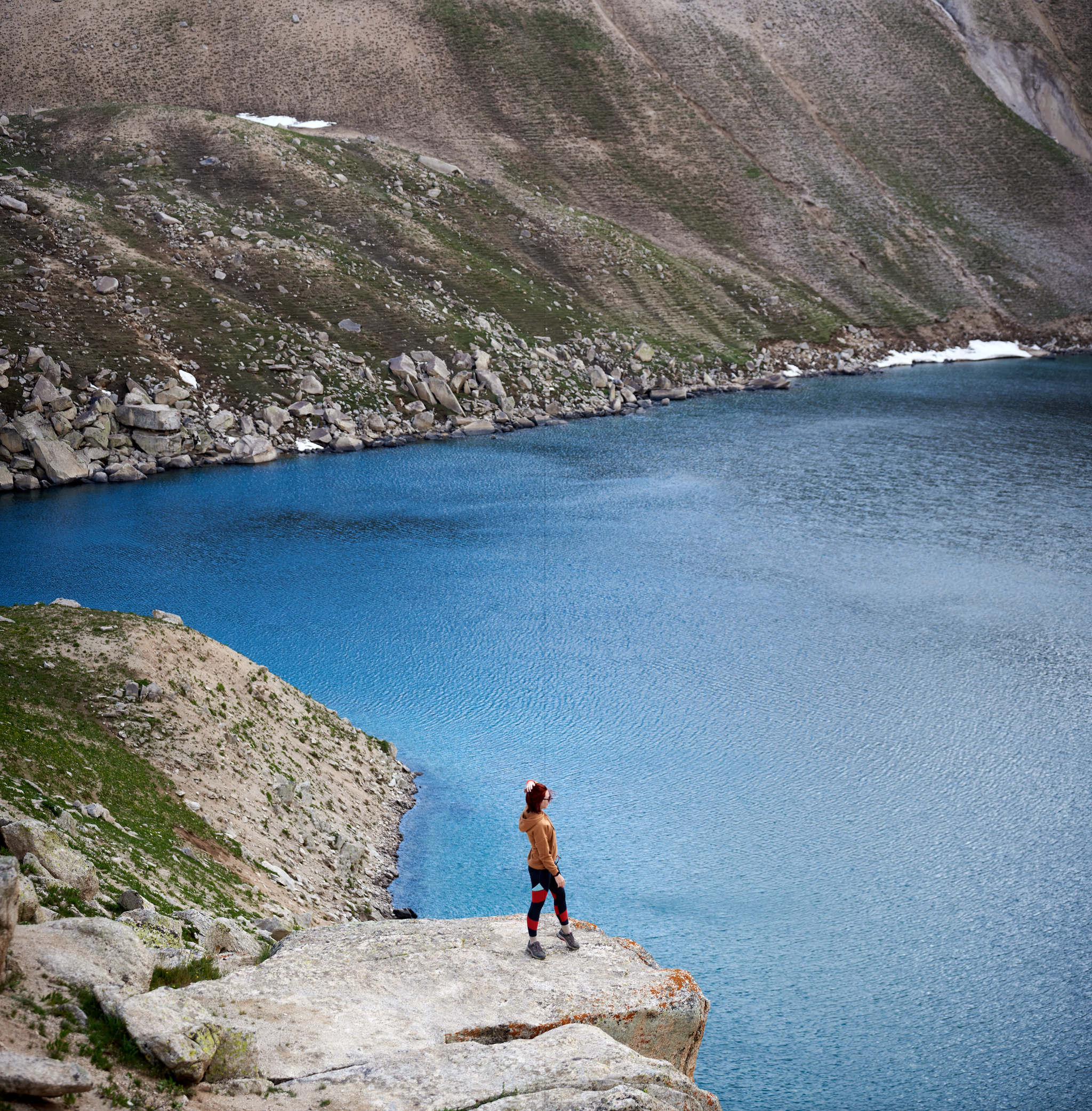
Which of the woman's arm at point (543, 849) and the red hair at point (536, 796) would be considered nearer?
the red hair at point (536, 796)

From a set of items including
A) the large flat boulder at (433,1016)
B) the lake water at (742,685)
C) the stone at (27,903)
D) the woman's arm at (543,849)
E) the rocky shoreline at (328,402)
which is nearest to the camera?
the large flat boulder at (433,1016)

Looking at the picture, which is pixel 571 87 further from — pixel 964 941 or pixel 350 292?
pixel 964 941

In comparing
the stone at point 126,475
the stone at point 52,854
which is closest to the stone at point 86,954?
the stone at point 52,854

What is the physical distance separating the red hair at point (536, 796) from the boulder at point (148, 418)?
164 feet

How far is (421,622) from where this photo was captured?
39969 mm

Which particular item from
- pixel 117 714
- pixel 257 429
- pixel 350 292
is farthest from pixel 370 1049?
pixel 350 292

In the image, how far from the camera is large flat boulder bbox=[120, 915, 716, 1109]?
11.7m

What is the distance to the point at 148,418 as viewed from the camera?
5988cm

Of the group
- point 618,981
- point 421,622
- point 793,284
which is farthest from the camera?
point 793,284

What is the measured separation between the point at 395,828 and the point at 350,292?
2135 inches

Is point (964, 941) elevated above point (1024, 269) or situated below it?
below

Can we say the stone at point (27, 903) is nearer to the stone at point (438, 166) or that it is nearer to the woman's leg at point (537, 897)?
the woman's leg at point (537, 897)

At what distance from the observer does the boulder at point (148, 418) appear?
59594mm

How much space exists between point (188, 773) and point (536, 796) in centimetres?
1072
